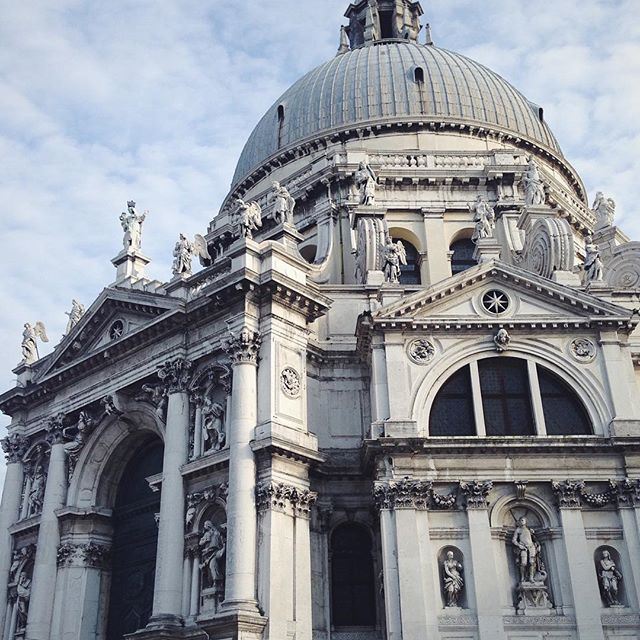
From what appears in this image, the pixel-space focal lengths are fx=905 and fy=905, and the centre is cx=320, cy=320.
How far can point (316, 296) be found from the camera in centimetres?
2686

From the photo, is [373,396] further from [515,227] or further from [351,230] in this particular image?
[515,227]

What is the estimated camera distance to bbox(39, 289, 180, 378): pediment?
2861 centimetres

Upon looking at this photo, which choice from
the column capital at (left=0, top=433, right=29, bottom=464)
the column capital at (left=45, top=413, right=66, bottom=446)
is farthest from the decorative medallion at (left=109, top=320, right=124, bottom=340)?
the column capital at (left=0, top=433, right=29, bottom=464)

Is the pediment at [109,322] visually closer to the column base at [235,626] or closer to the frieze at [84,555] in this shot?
the frieze at [84,555]

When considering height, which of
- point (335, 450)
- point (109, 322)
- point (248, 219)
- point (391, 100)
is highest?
point (391, 100)

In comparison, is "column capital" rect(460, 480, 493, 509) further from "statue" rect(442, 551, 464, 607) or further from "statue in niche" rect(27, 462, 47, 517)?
"statue in niche" rect(27, 462, 47, 517)

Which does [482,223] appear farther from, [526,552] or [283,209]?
[526,552]

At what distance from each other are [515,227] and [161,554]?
18444 millimetres

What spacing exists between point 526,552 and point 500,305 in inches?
279

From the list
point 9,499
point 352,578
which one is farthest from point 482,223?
point 9,499

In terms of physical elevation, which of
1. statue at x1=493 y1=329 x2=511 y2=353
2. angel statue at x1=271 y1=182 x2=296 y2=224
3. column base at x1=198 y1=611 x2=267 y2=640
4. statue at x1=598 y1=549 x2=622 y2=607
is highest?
angel statue at x1=271 y1=182 x2=296 y2=224

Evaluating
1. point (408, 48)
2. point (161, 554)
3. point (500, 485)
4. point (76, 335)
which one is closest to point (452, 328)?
point (500, 485)

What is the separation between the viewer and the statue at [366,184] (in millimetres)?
32656

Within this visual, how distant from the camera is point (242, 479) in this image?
77.2ft
